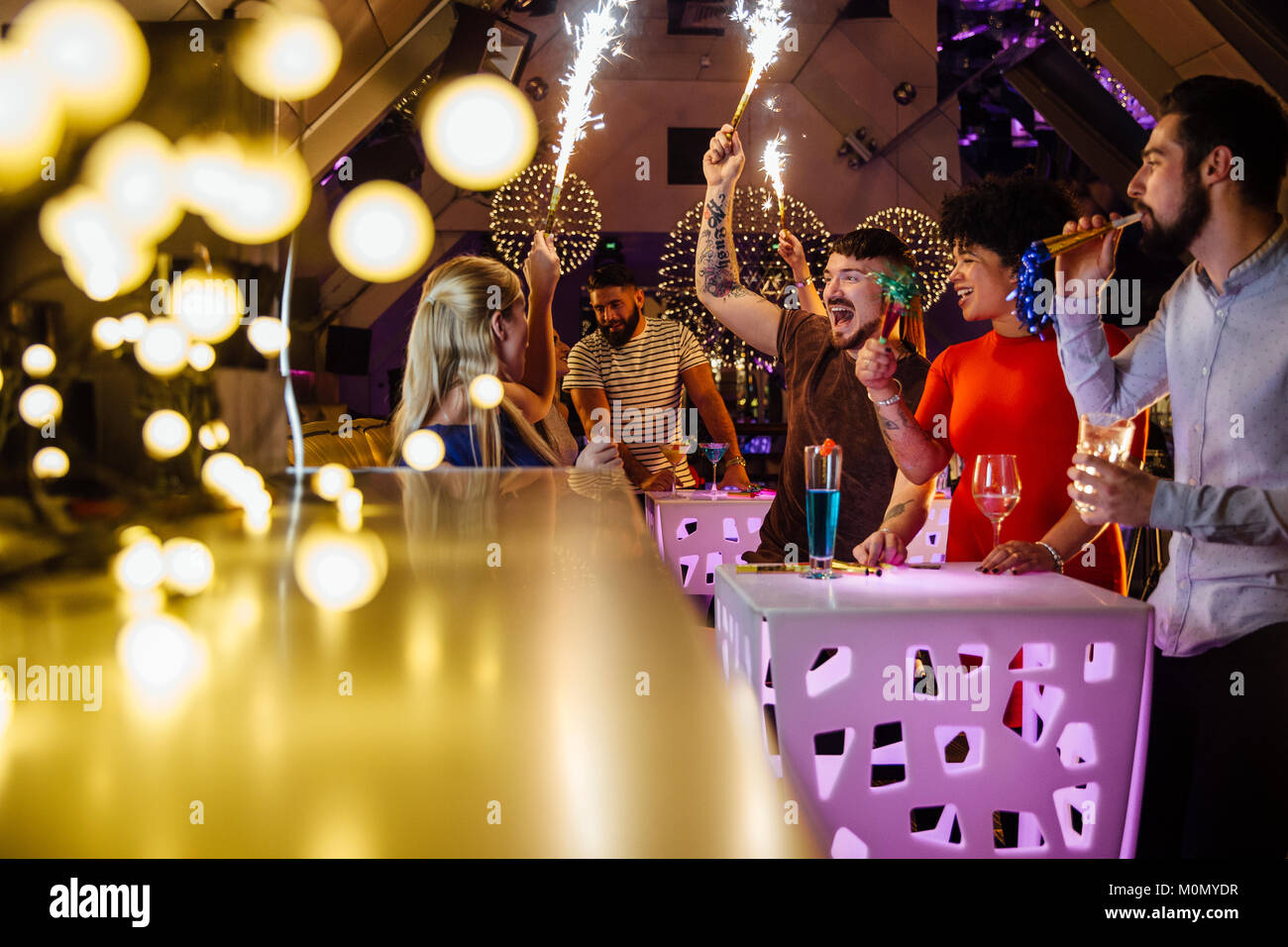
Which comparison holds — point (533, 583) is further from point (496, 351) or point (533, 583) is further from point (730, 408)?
point (730, 408)

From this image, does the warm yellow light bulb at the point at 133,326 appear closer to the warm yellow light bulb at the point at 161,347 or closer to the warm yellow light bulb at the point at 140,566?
the warm yellow light bulb at the point at 161,347

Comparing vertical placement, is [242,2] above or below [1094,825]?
above

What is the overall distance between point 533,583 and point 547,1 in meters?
5.18

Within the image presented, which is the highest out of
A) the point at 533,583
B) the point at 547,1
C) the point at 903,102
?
the point at 903,102

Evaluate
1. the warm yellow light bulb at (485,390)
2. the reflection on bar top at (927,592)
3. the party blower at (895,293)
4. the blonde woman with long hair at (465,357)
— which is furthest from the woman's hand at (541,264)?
the reflection on bar top at (927,592)

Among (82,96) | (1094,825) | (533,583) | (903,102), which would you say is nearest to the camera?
(533,583)

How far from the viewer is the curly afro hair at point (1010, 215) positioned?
1.80 m

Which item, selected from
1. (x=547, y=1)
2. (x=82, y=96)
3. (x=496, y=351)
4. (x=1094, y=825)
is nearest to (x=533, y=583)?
(x=1094, y=825)

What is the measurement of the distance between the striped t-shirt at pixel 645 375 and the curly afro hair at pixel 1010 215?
7.27 feet

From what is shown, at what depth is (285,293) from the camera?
98.8 inches

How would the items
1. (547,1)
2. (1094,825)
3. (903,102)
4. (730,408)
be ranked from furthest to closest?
(730,408), (903,102), (547,1), (1094,825)

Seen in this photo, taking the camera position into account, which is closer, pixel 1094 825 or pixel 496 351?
pixel 1094 825

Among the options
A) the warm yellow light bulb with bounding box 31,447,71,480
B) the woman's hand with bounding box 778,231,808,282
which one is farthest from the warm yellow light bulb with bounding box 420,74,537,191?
the warm yellow light bulb with bounding box 31,447,71,480
